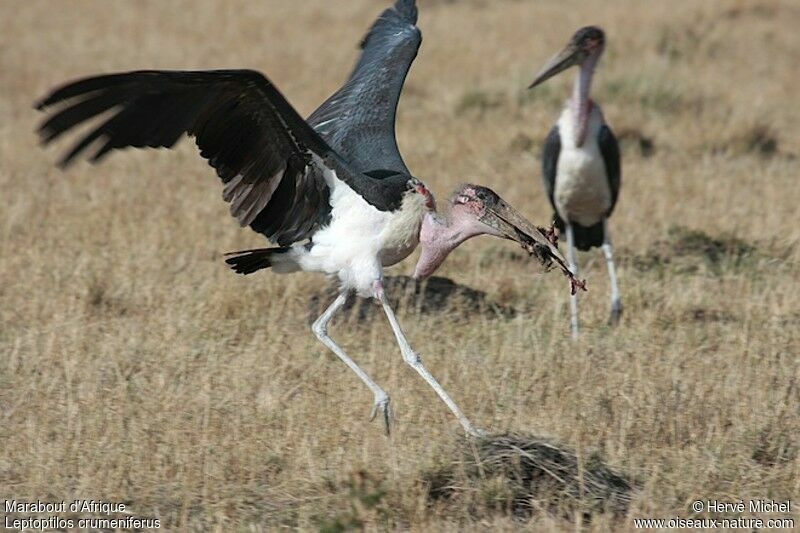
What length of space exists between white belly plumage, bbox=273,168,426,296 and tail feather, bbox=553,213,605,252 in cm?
234

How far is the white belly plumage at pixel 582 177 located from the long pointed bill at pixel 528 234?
82.3 inches

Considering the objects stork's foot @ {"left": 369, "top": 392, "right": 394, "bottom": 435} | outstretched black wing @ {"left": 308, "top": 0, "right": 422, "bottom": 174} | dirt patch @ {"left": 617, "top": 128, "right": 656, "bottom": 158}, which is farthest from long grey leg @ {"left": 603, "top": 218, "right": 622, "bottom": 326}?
dirt patch @ {"left": 617, "top": 128, "right": 656, "bottom": 158}

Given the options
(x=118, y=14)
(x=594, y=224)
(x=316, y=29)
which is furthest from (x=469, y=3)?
(x=594, y=224)

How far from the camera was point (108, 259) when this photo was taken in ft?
22.2

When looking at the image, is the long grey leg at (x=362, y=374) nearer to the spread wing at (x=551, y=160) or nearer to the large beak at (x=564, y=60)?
the spread wing at (x=551, y=160)

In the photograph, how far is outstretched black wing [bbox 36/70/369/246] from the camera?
3795mm

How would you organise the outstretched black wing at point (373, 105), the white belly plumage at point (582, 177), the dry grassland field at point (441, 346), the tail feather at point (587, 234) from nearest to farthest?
the dry grassland field at point (441, 346), the outstretched black wing at point (373, 105), the white belly plumage at point (582, 177), the tail feather at point (587, 234)

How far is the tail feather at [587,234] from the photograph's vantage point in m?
6.97

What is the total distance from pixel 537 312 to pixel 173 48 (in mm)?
7824

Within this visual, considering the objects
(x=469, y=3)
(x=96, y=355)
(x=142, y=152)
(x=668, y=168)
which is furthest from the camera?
(x=469, y=3)

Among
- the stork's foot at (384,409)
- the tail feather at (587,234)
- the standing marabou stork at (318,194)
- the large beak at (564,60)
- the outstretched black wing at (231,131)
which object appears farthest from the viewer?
the large beak at (564,60)

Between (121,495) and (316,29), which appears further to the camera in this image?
(316,29)

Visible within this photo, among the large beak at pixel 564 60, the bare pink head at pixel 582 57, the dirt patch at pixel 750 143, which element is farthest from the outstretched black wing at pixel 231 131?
the dirt patch at pixel 750 143

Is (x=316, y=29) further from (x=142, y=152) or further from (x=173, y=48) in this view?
(x=142, y=152)
